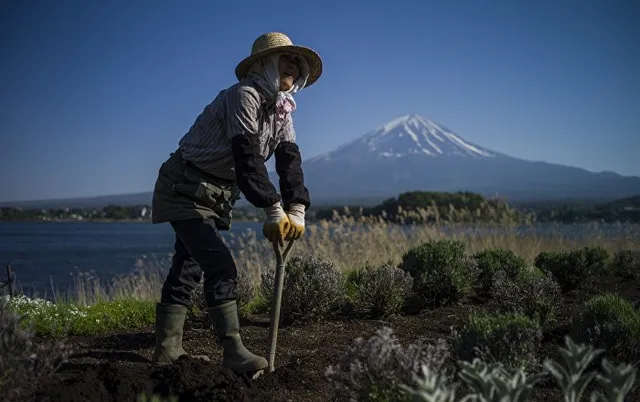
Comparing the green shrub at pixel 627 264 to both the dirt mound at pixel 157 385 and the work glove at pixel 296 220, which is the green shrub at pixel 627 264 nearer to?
the work glove at pixel 296 220

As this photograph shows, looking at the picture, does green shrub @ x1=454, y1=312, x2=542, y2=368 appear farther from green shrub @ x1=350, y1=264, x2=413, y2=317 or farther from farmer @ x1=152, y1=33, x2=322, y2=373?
green shrub @ x1=350, y1=264, x2=413, y2=317

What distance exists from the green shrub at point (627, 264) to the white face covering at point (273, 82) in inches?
235

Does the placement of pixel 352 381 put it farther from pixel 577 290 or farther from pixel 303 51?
A: pixel 577 290

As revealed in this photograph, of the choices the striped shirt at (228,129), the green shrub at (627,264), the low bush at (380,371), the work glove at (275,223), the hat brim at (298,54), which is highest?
the hat brim at (298,54)

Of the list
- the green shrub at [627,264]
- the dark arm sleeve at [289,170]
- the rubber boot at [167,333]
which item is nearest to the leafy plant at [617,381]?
the dark arm sleeve at [289,170]

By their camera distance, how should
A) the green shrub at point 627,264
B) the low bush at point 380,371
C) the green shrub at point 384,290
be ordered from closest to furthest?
the low bush at point 380,371 < the green shrub at point 384,290 < the green shrub at point 627,264

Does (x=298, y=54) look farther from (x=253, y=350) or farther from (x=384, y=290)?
(x=384, y=290)

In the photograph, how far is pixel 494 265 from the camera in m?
7.04

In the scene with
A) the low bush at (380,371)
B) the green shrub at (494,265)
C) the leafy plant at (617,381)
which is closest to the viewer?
the leafy plant at (617,381)

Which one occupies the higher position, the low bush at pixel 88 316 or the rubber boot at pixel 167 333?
the rubber boot at pixel 167 333

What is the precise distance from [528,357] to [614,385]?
135cm

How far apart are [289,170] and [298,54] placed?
0.80 metres

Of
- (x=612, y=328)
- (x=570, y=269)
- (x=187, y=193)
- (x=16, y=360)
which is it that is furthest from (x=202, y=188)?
(x=570, y=269)

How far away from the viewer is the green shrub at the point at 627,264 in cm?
796
